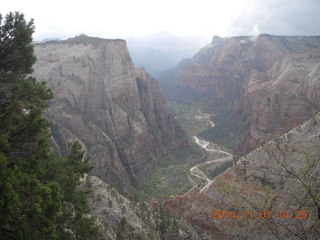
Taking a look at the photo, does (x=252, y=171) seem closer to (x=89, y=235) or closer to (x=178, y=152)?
(x=89, y=235)

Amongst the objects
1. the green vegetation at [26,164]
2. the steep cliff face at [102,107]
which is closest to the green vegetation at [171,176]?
the steep cliff face at [102,107]

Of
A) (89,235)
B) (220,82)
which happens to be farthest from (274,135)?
(220,82)

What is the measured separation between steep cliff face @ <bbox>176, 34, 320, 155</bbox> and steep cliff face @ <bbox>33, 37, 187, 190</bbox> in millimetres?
24209

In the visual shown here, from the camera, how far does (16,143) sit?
12.6 meters

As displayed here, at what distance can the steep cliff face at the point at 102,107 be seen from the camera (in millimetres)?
52312

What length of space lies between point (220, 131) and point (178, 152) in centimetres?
2804

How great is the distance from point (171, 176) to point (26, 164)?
50978 millimetres

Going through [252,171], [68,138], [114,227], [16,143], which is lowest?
[68,138]

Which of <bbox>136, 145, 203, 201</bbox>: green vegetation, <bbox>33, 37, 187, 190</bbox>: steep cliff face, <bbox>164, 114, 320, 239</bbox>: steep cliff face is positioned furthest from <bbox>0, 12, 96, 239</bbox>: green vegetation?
<bbox>33, 37, 187, 190</bbox>: steep cliff face

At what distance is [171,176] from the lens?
6153cm

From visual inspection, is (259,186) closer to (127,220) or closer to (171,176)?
(127,220)

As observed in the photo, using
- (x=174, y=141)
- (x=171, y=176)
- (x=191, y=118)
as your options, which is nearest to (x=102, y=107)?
(x=171, y=176)

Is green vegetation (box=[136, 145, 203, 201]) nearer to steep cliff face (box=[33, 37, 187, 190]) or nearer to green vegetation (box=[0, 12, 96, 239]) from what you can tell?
steep cliff face (box=[33, 37, 187, 190])

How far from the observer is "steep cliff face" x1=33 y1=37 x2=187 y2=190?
5231cm
